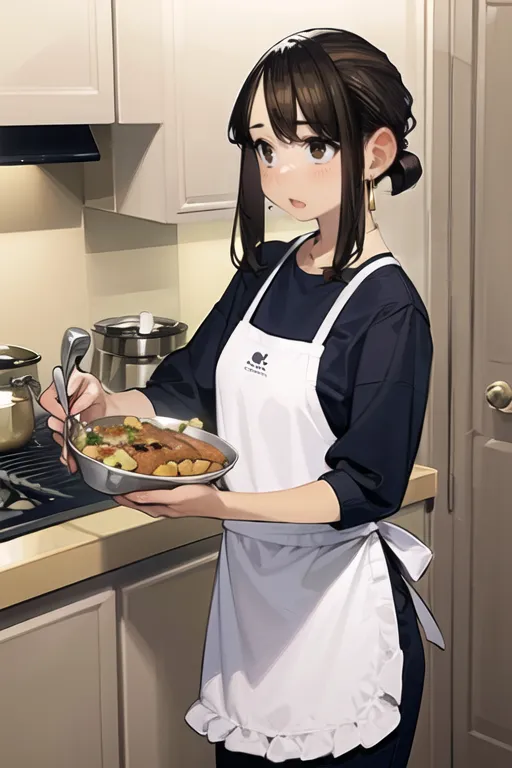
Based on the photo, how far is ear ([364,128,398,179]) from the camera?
1.43 meters

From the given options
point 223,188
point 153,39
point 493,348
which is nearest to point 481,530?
point 493,348

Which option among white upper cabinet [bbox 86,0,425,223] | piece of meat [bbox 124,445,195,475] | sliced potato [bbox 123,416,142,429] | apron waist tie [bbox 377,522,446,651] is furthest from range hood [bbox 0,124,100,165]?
apron waist tie [bbox 377,522,446,651]

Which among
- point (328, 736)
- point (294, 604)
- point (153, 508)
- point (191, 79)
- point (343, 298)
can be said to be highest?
point (191, 79)

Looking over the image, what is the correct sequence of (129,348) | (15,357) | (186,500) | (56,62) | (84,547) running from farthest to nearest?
(129,348)
(15,357)
(56,62)
(84,547)
(186,500)

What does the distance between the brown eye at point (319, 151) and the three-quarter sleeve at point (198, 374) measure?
0.78ft

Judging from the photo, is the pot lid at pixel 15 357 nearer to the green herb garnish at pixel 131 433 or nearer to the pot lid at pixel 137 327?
the pot lid at pixel 137 327

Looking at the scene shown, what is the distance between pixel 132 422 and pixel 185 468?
0.15m

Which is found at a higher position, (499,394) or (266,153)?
(266,153)

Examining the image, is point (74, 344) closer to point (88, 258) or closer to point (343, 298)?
point (343, 298)

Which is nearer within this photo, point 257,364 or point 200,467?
point 200,467

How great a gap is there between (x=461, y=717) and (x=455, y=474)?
0.53 m

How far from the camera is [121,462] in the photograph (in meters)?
1.36

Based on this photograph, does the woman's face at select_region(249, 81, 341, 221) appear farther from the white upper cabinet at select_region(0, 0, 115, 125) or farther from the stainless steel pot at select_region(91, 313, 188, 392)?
the stainless steel pot at select_region(91, 313, 188, 392)

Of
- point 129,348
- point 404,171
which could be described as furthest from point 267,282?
point 129,348
